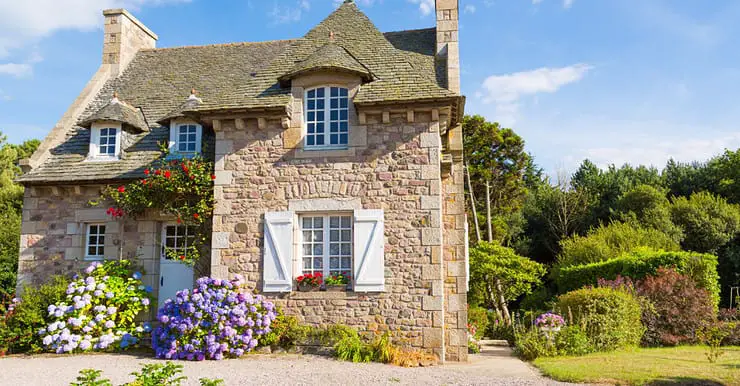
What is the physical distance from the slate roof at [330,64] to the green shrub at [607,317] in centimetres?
606

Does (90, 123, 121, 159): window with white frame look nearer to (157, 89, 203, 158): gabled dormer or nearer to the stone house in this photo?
the stone house

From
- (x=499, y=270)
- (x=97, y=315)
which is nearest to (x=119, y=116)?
(x=97, y=315)

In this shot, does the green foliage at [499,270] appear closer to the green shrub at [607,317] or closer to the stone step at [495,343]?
the stone step at [495,343]

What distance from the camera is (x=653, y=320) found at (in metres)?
11.6

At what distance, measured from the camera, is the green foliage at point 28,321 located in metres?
9.95

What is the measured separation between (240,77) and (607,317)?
9642mm

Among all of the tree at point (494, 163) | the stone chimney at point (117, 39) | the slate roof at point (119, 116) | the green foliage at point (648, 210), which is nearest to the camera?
the slate roof at point (119, 116)

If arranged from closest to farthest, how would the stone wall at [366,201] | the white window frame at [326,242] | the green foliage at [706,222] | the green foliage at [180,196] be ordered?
the stone wall at [366,201], the white window frame at [326,242], the green foliage at [180,196], the green foliage at [706,222]

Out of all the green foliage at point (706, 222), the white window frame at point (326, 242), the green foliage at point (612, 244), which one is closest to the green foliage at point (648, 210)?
the green foliage at point (706, 222)

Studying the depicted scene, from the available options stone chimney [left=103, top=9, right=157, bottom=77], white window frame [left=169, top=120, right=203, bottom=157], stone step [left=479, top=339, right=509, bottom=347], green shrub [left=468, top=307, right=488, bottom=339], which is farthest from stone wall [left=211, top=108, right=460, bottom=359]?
stone chimney [left=103, top=9, right=157, bottom=77]

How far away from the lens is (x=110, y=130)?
12.3 m

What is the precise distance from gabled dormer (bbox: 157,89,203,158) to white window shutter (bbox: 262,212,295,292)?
3.18 meters

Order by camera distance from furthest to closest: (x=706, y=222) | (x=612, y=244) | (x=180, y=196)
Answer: (x=706, y=222) → (x=612, y=244) → (x=180, y=196)

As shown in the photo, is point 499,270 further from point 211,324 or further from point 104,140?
point 104,140
